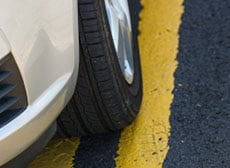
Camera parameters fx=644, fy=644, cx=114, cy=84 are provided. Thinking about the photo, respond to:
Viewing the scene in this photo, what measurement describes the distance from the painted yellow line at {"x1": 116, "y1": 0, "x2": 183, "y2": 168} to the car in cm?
18

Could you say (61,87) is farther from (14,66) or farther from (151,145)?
(151,145)

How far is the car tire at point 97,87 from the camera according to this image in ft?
8.27

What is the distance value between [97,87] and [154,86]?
85 cm

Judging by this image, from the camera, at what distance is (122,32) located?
10.2ft

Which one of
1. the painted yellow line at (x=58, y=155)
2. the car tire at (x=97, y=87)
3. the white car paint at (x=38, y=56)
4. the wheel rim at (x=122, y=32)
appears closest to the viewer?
the white car paint at (x=38, y=56)

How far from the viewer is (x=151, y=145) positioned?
9.85 ft

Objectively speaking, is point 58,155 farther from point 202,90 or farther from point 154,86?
point 202,90

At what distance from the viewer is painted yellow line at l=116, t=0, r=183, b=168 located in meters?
2.96

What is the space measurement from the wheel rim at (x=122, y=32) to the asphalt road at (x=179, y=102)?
0.30 m

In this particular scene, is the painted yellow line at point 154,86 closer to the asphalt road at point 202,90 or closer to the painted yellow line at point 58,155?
the asphalt road at point 202,90

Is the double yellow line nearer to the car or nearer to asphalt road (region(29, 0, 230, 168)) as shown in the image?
asphalt road (region(29, 0, 230, 168))

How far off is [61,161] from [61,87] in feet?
2.60

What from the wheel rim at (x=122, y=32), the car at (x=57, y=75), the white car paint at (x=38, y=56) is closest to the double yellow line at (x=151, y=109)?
the car at (x=57, y=75)

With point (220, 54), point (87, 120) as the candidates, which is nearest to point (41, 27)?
point (87, 120)
